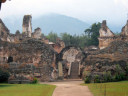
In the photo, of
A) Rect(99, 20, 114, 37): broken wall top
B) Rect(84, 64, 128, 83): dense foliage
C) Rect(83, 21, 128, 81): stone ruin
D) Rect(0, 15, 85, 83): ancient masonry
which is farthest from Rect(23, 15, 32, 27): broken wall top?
Rect(84, 64, 128, 83): dense foliage

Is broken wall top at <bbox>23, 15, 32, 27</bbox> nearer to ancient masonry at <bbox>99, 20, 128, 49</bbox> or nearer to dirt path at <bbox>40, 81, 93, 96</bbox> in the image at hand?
ancient masonry at <bbox>99, 20, 128, 49</bbox>

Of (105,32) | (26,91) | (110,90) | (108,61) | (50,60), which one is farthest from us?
(105,32)

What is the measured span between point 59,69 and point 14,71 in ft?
26.3

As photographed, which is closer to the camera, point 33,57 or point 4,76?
point 4,76

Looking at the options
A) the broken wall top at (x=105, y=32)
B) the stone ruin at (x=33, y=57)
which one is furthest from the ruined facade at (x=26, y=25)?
the stone ruin at (x=33, y=57)

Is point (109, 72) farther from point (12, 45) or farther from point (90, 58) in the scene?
point (12, 45)

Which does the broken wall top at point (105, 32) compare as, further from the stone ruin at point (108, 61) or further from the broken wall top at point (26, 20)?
the stone ruin at point (108, 61)

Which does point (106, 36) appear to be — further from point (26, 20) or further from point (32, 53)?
point (32, 53)

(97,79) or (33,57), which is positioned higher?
(33,57)

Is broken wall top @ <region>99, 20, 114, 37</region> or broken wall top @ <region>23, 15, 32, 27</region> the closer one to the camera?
broken wall top @ <region>23, 15, 32, 27</region>

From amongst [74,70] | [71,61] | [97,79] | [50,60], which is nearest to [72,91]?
[97,79]

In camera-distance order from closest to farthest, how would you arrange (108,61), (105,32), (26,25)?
(108,61)
(26,25)
(105,32)

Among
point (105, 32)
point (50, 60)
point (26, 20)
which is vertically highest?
point (26, 20)

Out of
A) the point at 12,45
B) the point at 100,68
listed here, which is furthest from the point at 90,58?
the point at 12,45
